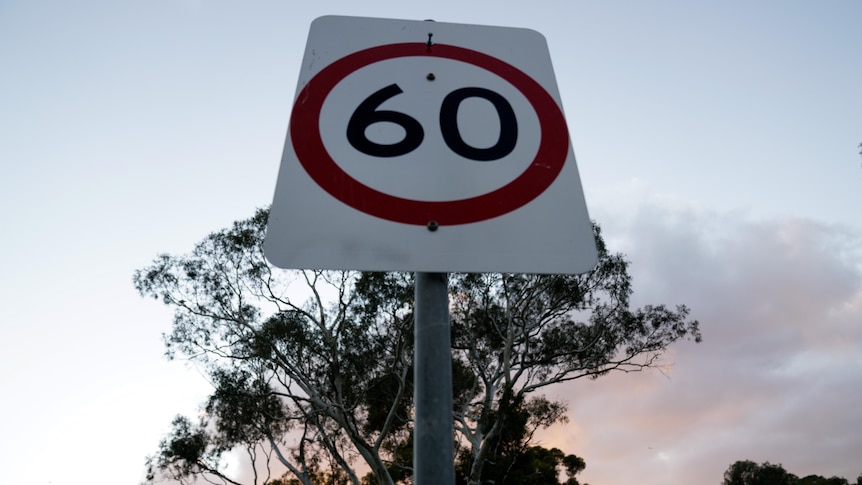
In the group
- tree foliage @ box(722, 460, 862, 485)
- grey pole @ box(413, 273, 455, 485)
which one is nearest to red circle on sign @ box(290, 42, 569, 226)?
grey pole @ box(413, 273, 455, 485)

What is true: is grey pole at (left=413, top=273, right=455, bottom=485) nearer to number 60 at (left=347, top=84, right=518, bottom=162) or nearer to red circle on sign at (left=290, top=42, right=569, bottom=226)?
red circle on sign at (left=290, top=42, right=569, bottom=226)

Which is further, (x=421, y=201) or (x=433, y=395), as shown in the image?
(x=421, y=201)

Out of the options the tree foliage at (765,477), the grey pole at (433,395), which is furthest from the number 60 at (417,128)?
the tree foliage at (765,477)

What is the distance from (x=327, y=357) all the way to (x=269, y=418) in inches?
103

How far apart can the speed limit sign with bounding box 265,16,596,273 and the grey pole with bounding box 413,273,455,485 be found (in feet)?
0.34

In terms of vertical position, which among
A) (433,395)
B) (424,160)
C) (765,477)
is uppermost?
(765,477)

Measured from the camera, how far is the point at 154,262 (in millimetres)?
17391

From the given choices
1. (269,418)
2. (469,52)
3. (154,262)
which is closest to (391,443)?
(269,418)

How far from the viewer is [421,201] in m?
1.37

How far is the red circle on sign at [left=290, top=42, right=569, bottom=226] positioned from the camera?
1.36m

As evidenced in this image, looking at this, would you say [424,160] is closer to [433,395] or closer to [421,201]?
[421,201]

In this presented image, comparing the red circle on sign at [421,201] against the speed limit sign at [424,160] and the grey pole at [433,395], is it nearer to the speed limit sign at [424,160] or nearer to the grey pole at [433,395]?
the speed limit sign at [424,160]

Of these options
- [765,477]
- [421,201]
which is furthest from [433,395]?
[765,477]

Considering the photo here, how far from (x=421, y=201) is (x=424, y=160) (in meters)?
0.11
